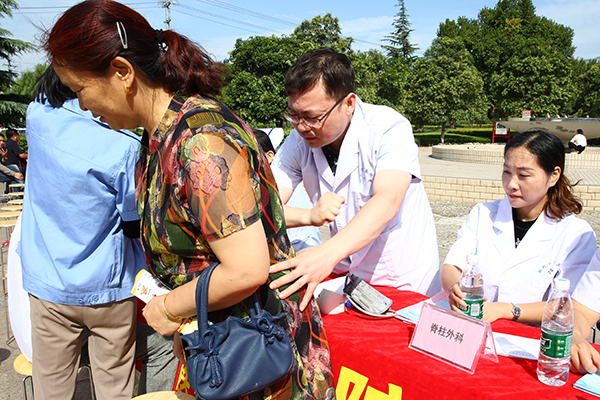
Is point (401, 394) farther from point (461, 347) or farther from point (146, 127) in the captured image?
point (146, 127)

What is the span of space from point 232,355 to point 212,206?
34 centimetres

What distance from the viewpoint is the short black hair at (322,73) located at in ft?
5.60

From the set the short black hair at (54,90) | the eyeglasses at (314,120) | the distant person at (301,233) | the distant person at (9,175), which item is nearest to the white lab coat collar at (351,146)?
the eyeglasses at (314,120)

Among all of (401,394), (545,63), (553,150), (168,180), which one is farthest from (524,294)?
(545,63)

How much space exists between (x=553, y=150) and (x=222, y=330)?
1.77 m

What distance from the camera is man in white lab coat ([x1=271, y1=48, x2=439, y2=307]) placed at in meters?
1.58

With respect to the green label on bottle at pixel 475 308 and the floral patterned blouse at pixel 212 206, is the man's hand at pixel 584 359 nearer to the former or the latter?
the green label on bottle at pixel 475 308

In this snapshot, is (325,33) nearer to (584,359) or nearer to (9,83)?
(9,83)

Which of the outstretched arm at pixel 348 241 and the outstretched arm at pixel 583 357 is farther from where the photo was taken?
the outstretched arm at pixel 583 357

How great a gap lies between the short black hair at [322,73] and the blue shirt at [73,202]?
746 mm

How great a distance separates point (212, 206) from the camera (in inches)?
36.4

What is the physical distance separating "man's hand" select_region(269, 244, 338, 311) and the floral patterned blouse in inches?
0.8

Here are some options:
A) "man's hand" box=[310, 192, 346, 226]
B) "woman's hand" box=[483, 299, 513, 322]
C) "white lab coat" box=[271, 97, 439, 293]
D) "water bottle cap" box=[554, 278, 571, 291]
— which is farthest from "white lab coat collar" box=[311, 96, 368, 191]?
"water bottle cap" box=[554, 278, 571, 291]

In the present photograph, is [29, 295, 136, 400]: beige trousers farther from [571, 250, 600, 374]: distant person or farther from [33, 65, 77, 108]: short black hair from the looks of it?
[571, 250, 600, 374]: distant person
